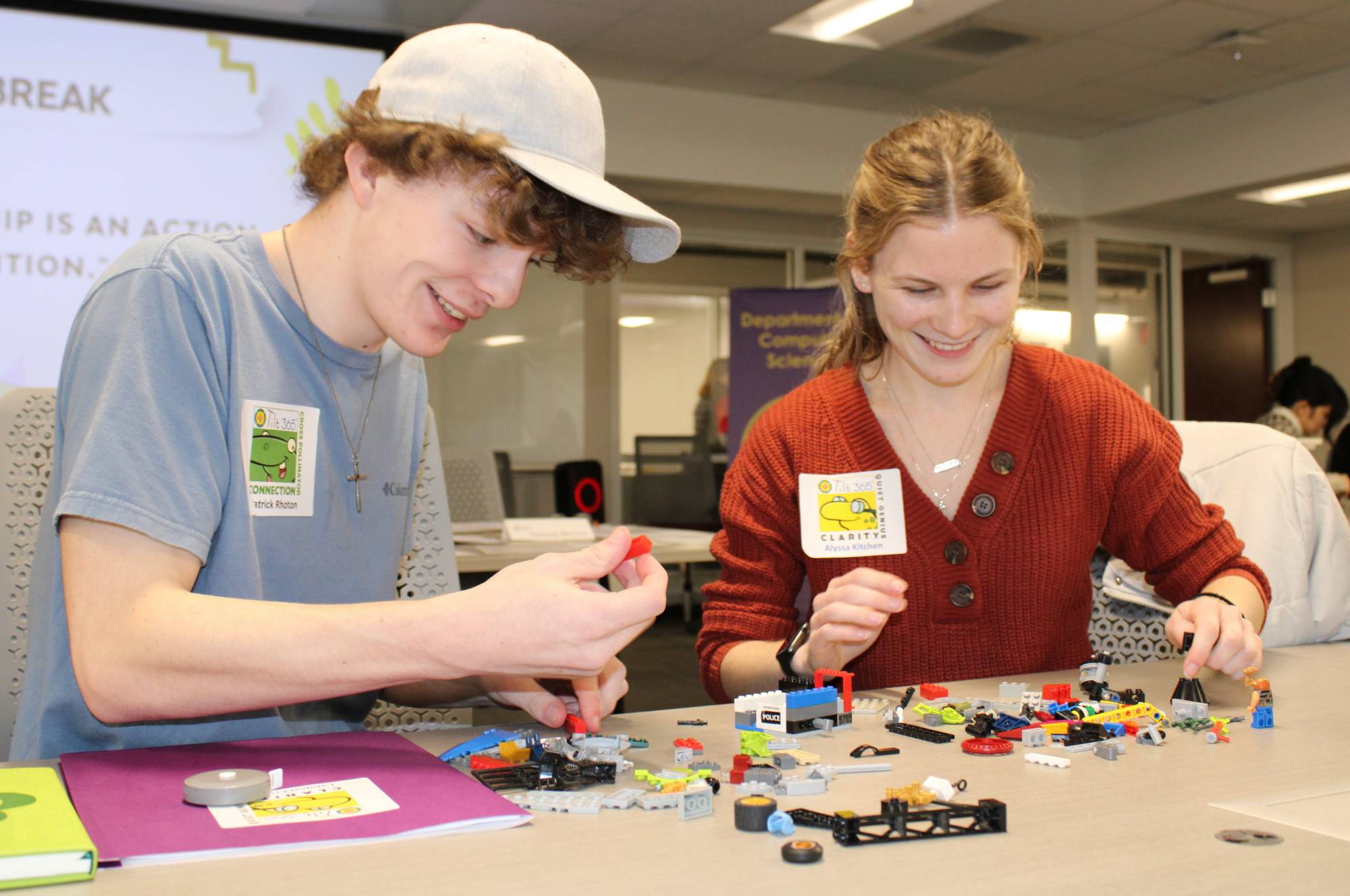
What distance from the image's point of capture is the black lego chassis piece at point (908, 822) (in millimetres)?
843

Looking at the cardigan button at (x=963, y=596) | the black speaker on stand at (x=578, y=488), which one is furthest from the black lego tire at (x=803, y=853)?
the black speaker on stand at (x=578, y=488)

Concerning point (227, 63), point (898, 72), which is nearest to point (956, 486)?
point (227, 63)

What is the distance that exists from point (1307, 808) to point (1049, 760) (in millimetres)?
210

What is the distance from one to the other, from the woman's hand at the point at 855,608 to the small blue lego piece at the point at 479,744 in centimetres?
41

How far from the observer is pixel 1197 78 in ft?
22.3

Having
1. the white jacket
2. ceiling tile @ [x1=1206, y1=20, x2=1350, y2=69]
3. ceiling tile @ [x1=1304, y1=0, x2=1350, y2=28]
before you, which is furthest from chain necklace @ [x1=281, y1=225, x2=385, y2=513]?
ceiling tile @ [x1=1206, y1=20, x2=1350, y2=69]

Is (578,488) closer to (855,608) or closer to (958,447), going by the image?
(958,447)

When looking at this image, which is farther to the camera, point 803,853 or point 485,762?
point 485,762

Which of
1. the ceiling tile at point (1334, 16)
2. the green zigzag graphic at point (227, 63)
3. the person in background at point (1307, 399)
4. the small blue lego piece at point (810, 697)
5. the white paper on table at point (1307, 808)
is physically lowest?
the white paper on table at point (1307, 808)

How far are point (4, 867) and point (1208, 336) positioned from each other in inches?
398

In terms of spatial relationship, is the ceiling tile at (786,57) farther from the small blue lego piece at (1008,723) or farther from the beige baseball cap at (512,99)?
the small blue lego piece at (1008,723)

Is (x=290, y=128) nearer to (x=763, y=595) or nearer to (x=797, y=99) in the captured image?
(x=763, y=595)

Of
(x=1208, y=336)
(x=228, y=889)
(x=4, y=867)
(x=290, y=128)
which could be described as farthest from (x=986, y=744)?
(x=1208, y=336)

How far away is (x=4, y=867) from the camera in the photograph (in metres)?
0.74
